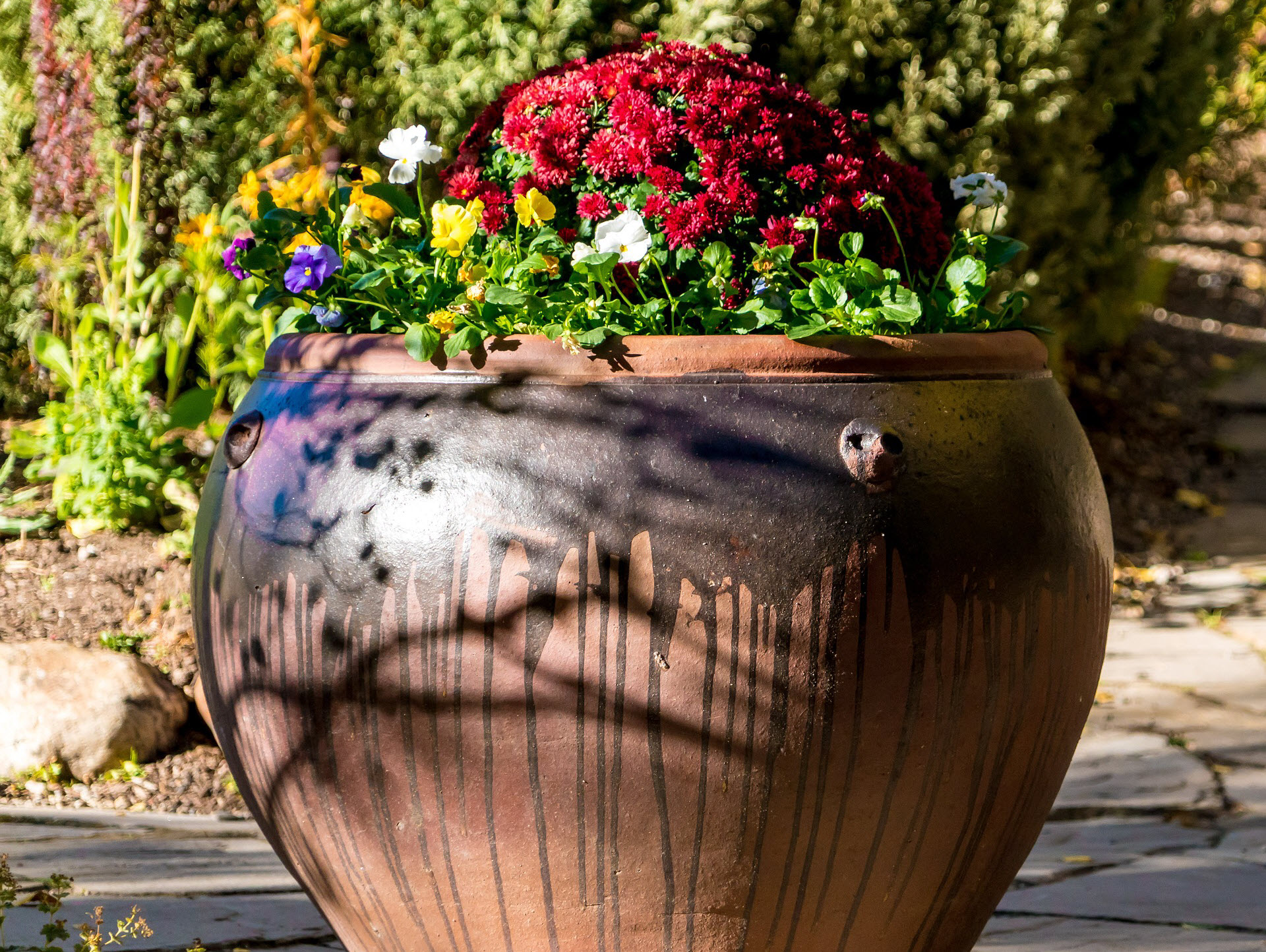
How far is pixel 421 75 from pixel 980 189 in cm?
233

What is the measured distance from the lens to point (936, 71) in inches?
160

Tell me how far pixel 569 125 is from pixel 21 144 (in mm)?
3482

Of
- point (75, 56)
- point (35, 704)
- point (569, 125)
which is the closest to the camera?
point (569, 125)

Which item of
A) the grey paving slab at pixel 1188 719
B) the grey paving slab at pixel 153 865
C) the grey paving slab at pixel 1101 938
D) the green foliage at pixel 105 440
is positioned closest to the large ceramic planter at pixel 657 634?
the grey paving slab at pixel 1101 938

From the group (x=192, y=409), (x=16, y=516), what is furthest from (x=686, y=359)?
(x=16, y=516)

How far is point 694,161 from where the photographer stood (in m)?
1.77

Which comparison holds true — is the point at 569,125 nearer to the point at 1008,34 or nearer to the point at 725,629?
the point at 725,629

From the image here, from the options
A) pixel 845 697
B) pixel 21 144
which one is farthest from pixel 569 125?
pixel 21 144

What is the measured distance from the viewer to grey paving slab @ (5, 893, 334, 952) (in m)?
2.02

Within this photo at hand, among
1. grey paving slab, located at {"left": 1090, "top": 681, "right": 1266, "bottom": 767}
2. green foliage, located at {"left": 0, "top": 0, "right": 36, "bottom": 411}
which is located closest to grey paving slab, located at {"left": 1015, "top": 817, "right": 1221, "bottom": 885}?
grey paving slab, located at {"left": 1090, "top": 681, "right": 1266, "bottom": 767}

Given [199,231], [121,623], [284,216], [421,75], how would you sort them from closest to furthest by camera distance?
[284,216] → [121,623] → [199,231] → [421,75]

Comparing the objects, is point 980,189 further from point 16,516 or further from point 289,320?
point 16,516

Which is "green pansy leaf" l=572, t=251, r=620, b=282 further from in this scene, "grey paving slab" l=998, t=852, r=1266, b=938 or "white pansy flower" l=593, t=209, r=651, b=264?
"grey paving slab" l=998, t=852, r=1266, b=938

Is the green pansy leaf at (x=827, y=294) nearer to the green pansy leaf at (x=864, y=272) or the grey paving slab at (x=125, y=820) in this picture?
the green pansy leaf at (x=864, y=272)
